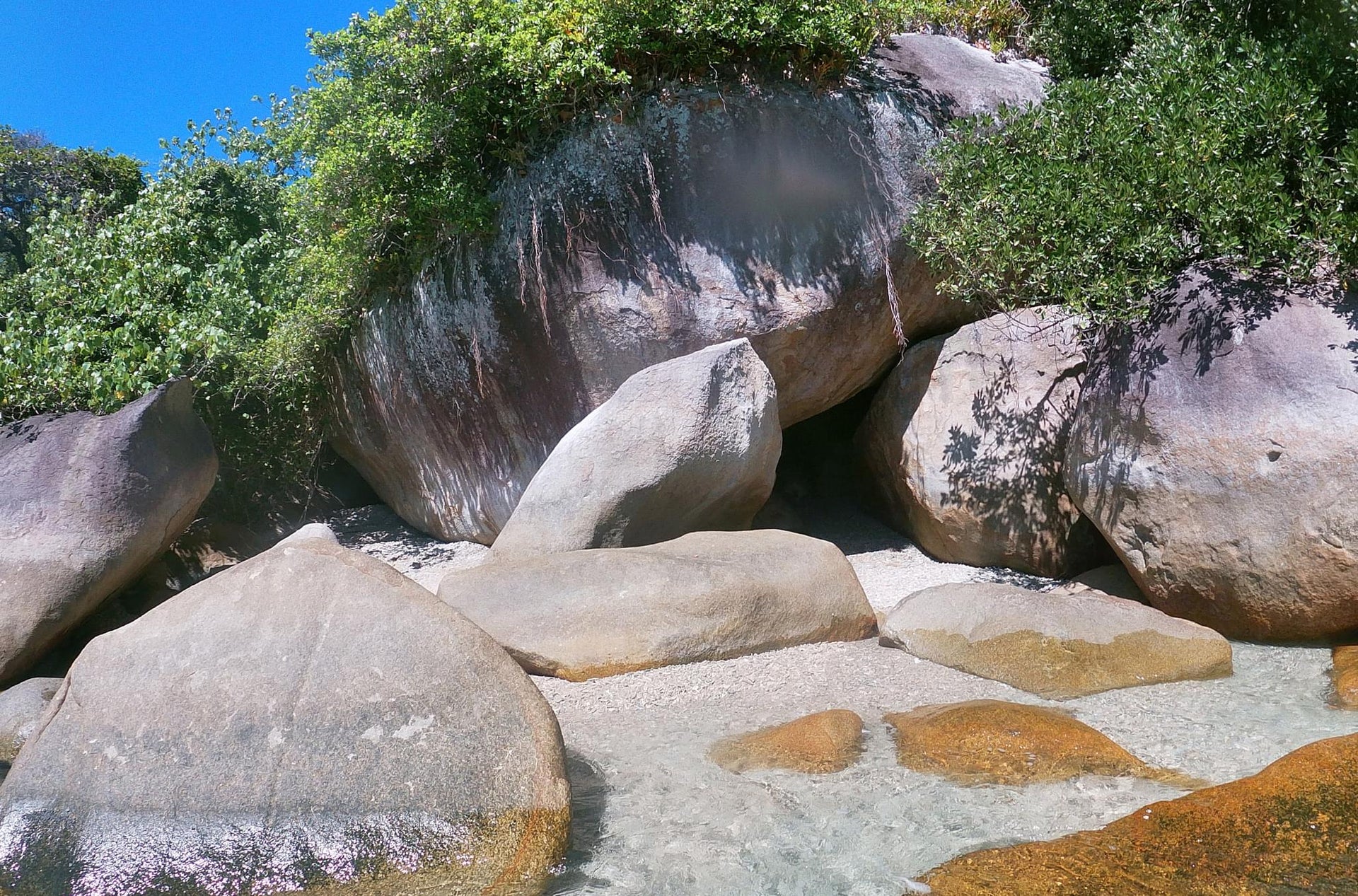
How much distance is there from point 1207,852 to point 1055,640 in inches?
78.9

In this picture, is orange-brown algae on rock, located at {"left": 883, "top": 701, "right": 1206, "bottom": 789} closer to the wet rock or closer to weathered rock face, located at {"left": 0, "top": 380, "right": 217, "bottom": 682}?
the wet rock

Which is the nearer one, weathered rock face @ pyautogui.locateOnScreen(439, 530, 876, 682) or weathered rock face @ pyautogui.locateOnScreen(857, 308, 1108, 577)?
weathered rock face @ pyautogui.locateOnScreen(439, 530, 876, 682)

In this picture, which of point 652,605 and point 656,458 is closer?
point 652,605

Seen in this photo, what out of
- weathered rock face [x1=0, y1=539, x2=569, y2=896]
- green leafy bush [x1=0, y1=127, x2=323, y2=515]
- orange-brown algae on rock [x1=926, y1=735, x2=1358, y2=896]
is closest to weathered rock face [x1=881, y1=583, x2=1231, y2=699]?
orange-brown algae on rock [x1=926, y1=735, x2=1358, y2=896]

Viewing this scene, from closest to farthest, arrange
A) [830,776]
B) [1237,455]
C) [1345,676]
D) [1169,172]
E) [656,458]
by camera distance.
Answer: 1. [830,776]
2. [1345,676]
3. [1237,455]
4. [1169,172]
5. [656,458]

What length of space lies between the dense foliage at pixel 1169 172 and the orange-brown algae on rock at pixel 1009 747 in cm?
271

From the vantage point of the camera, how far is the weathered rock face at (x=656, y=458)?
6.50 metres

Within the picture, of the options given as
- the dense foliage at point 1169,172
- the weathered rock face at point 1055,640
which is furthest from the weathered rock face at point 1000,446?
the weathered rock face at point 1055,640

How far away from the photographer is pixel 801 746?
425 centimetres

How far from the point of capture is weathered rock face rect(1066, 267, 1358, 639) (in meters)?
5.11

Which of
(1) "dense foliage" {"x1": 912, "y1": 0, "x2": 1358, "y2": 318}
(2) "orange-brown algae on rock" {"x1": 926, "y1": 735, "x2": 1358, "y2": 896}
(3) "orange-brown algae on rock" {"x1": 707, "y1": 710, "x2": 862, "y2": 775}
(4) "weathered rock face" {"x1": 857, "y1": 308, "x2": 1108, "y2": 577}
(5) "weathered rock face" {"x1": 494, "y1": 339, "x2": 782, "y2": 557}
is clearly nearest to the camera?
(2) "orange-brown algae on rock" {"x1": 926, "y1": 735, "x2": 1358, "y2": 896}

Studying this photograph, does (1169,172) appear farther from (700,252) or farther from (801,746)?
(801,746)

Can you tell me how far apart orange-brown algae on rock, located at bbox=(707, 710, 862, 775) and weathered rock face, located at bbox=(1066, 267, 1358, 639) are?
92.5 inches

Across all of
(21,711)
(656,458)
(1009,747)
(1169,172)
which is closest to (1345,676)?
(1009,747)
